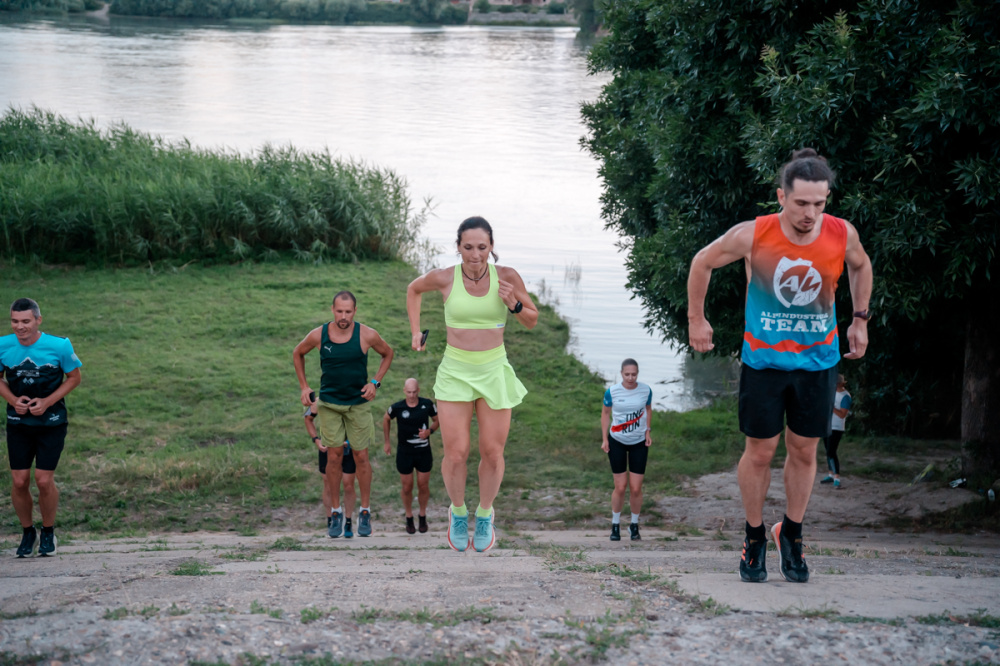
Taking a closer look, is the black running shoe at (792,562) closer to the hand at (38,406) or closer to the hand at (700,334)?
the hand at (700,334)

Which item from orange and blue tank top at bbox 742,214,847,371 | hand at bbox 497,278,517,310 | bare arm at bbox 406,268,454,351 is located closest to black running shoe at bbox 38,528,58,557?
bare arm at bbox 406,268,454,351

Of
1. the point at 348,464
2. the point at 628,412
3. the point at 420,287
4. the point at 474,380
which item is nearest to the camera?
the point at 474,380

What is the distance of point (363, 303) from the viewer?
20891 mm

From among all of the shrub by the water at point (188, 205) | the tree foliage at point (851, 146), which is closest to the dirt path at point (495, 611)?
the tree foliage at point (851, 146)

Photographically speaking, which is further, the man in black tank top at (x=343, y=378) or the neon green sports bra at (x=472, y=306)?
the man in black tank top at (x=343, y=378)

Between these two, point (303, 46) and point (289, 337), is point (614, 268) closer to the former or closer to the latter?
point (289, 337)

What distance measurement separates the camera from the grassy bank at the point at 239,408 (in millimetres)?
11070

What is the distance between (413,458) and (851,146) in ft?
17.1

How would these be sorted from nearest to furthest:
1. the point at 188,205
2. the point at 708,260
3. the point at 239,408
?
1. the point at 708,260
2. the point at 239,408
3. the point at 188,205

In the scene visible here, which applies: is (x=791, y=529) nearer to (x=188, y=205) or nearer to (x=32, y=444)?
(x=32, y=444)

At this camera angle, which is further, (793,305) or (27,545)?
(27,545)

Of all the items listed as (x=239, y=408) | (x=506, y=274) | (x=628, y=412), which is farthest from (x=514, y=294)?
(x=239, y=408)

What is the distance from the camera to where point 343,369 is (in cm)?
872

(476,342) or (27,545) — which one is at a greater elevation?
(476,342)
